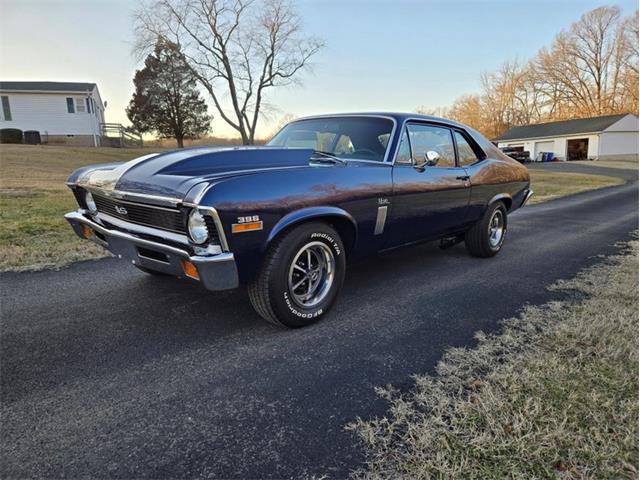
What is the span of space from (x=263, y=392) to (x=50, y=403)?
44.9 inches

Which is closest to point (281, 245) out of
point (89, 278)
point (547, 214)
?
point (89, 278)

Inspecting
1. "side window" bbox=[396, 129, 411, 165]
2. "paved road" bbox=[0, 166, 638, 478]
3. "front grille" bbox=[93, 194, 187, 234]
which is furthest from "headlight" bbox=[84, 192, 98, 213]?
"side window" bbox=[396, 129, 411, 165]

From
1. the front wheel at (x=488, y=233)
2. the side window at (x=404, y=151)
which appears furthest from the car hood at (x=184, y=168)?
the front wheel at (x=488, y=233)

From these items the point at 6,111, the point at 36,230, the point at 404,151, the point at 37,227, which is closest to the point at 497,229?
the point at 404,151

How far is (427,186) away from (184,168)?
231cm

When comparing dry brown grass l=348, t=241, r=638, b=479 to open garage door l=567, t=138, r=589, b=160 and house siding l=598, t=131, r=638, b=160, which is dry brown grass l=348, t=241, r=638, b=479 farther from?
open garage door l=567, t=138, r=589, b=160

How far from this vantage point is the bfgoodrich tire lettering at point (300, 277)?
2.90m

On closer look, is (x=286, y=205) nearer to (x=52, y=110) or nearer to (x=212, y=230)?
(x=212, y=230)

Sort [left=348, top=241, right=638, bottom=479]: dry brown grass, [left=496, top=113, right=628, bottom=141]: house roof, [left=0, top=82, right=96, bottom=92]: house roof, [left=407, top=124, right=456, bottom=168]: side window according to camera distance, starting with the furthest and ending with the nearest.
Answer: [left=496, top=113, right=628, bottom=141]: house roof, [left=0, top=82, right=96, bottom=92]: house roof, [left=407, top=124, right=456, bottom=168]: side window, [left=348, top=241, right=638, bottom=479]: dry brown grass

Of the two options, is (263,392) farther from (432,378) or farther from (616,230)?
(616,230)

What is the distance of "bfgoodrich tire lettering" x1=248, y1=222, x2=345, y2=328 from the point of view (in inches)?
114

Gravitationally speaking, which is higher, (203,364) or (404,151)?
(404,151)

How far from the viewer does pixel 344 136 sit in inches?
164

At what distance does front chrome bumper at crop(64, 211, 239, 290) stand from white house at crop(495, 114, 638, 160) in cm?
5153
